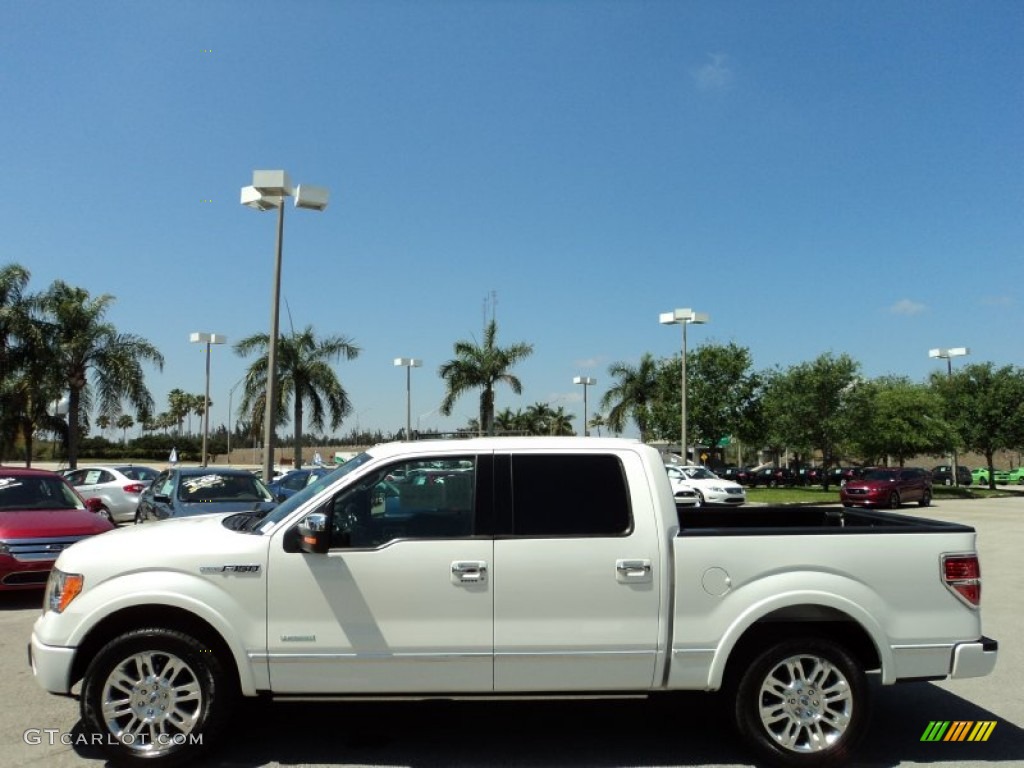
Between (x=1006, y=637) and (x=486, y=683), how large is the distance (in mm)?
6516

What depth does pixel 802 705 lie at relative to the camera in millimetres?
4836

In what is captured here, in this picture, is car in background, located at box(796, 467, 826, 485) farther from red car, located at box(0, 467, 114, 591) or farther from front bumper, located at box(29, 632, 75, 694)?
front bumper, located at box(29, 632, 75, 694)

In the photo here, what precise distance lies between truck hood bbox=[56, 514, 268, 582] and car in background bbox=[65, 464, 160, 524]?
50.3 feet

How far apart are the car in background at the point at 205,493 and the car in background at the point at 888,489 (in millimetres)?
23509

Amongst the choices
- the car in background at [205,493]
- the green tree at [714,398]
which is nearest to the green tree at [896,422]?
the green tree at [714,398]

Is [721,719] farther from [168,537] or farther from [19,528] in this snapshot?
[19,528]

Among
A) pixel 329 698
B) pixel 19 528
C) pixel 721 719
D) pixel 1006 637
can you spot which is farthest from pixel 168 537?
pixel 1006 637

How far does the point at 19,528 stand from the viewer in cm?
934

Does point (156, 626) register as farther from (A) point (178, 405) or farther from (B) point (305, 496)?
(A) point (178, 405)

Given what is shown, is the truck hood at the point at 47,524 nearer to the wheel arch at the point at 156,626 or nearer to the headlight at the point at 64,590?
the headlight at the point at 64,590

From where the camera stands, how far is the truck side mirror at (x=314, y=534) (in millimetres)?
4594

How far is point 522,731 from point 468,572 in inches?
60.1

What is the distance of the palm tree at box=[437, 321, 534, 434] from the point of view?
115ft

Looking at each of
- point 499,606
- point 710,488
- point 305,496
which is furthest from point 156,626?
point 710,488
